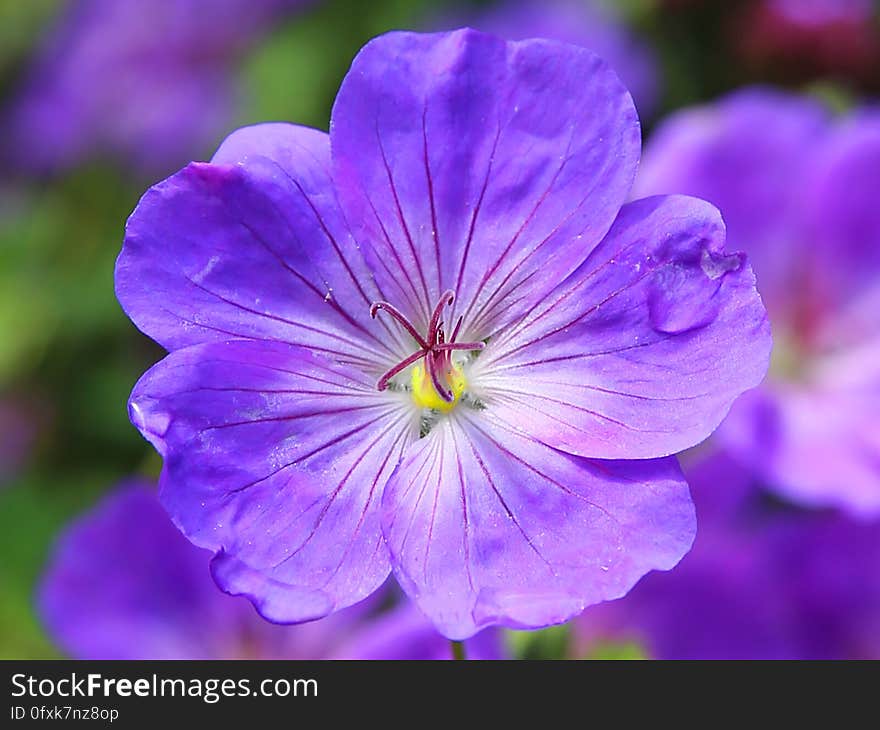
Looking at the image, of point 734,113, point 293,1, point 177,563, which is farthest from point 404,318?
point 293,1

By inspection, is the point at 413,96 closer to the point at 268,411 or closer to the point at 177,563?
the point at 268,411

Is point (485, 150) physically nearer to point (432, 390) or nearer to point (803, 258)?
point (432, 390)

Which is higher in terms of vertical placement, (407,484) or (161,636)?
(407,484)

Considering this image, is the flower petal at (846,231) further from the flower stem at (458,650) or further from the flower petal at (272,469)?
the flower stem at (458,650)

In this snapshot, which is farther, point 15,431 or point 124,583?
point 15,431

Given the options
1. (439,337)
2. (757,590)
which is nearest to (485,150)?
(439,337)

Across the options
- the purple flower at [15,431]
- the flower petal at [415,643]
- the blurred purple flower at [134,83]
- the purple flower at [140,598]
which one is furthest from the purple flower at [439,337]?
the blurred purple flower at [134,83]

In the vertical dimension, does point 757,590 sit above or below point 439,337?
below
